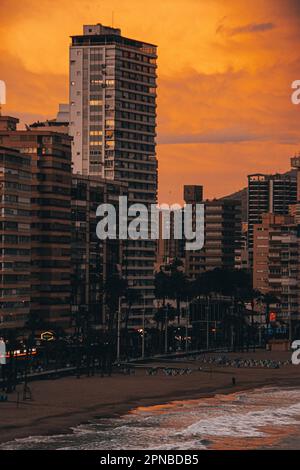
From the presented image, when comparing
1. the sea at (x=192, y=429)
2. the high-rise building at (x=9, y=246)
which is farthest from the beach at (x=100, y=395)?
the high-rise building at (x=9, y=246)

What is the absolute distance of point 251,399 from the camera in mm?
164000

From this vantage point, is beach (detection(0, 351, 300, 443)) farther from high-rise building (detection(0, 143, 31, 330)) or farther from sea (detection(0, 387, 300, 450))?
high-rise building (detection(0, 143, 31, 330))

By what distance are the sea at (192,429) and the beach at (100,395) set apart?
9.10 ft

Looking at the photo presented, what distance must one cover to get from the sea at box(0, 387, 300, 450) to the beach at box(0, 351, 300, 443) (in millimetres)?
2773

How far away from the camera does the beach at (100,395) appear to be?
134375 mm

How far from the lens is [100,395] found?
161 m

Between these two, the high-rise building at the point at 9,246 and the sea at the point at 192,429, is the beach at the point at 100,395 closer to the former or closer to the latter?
the sea at the point at 192,429

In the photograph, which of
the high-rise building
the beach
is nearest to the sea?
the beach

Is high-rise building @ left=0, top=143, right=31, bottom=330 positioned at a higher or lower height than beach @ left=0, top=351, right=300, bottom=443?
higher

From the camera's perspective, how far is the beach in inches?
5290

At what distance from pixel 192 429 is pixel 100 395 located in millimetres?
30872

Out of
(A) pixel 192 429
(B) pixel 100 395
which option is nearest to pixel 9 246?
(B) pixel 100 395

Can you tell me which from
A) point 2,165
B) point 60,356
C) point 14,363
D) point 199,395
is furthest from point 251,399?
point 2,165
